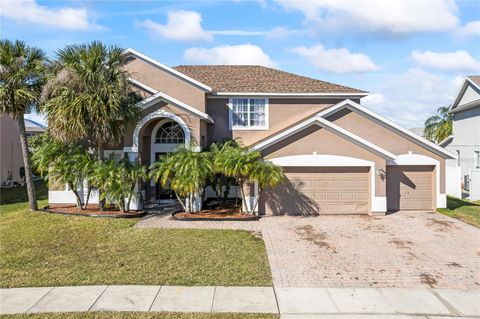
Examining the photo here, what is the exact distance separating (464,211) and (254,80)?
13.0 meters

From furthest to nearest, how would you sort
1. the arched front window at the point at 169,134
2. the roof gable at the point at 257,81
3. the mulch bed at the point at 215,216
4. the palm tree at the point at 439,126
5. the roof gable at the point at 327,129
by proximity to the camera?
the palm tree at the point at 439,126 < the roof gable at the point at 257,81 < the arched front window at the point at 169,134 < the roof gable at the point at 327,129 < the mulch bed at the point at 215,216

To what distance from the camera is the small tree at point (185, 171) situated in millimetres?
14797

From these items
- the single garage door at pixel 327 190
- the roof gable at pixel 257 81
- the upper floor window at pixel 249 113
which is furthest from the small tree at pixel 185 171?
the roof gable at pixel 257 81

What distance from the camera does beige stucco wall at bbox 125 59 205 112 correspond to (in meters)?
18.6

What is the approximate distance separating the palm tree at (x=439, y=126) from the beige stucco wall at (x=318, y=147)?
26.3 meters

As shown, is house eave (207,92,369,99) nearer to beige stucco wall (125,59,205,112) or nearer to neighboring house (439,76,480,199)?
beige stucco wall (125,59,205,112)

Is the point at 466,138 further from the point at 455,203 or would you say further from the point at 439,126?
the point at 439,126

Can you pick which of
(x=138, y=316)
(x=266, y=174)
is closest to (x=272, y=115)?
(x=266, y=174)

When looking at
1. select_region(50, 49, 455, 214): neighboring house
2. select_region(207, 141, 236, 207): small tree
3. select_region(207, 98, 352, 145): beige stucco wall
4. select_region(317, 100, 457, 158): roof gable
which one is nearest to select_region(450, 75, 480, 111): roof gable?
select_region(317, 100, 457, 158): roof gable

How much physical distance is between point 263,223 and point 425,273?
6.67m

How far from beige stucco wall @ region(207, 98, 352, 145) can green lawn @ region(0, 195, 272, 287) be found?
767 centimetres

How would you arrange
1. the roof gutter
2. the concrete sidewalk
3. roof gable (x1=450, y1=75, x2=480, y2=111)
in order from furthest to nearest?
1. roof gable (x1=450, y1=75, x2=480, y2=111)
2. the roof gutter
3. the concrete sidewalk

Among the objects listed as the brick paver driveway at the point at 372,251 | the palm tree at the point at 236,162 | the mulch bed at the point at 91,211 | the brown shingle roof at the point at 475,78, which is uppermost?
the brown shingle roof at the point at 475,78

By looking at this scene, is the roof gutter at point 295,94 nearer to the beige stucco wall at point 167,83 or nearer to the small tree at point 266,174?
the beige stucco wall at point 167,83
